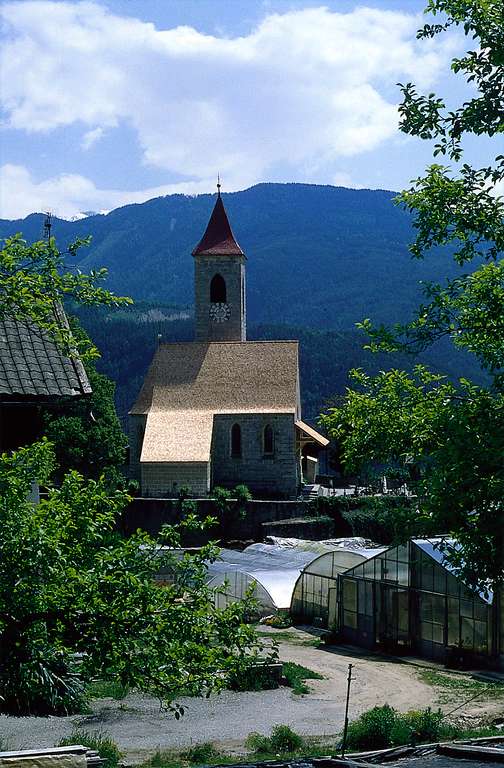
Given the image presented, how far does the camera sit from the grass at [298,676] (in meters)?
24.2

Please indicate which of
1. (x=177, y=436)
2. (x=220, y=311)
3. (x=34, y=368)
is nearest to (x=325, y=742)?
(x=34, y=368)

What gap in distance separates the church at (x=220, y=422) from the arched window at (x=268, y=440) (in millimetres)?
55

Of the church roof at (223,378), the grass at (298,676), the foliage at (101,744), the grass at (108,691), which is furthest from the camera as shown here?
the church roof at (223,378)

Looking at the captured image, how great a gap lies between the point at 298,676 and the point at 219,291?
45751 mm

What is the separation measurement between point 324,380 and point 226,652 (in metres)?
150

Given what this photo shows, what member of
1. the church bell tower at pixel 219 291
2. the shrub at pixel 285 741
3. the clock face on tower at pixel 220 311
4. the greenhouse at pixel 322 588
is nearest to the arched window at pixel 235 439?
the church bell tower at pixel 219 291

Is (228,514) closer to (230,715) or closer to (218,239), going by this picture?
(218,239)

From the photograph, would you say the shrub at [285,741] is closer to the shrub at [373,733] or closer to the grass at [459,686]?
the shrub at [373,733]

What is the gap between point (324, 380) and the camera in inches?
6275

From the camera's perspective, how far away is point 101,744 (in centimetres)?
1727

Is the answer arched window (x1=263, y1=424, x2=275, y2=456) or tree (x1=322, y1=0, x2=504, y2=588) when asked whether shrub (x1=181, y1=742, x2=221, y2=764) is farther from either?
arched window (x1=263, y1=424, x2=275, y2=456)

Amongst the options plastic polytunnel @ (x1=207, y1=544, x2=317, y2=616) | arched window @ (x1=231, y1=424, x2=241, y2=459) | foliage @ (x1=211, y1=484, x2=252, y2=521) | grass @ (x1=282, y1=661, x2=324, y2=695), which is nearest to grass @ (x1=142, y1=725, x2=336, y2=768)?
grass @ (x1=282, y1=661, x2=324, y2=695)

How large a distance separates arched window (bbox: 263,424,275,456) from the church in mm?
55

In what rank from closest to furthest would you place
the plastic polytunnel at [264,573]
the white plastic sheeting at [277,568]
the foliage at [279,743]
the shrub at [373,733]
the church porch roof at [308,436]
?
the shrub at [373,733] < the foliage at [279,743] < the white plastic sheeting at [277,568] < the plastic polytunnel at [264,573] < the church porch roof at [308,436]
